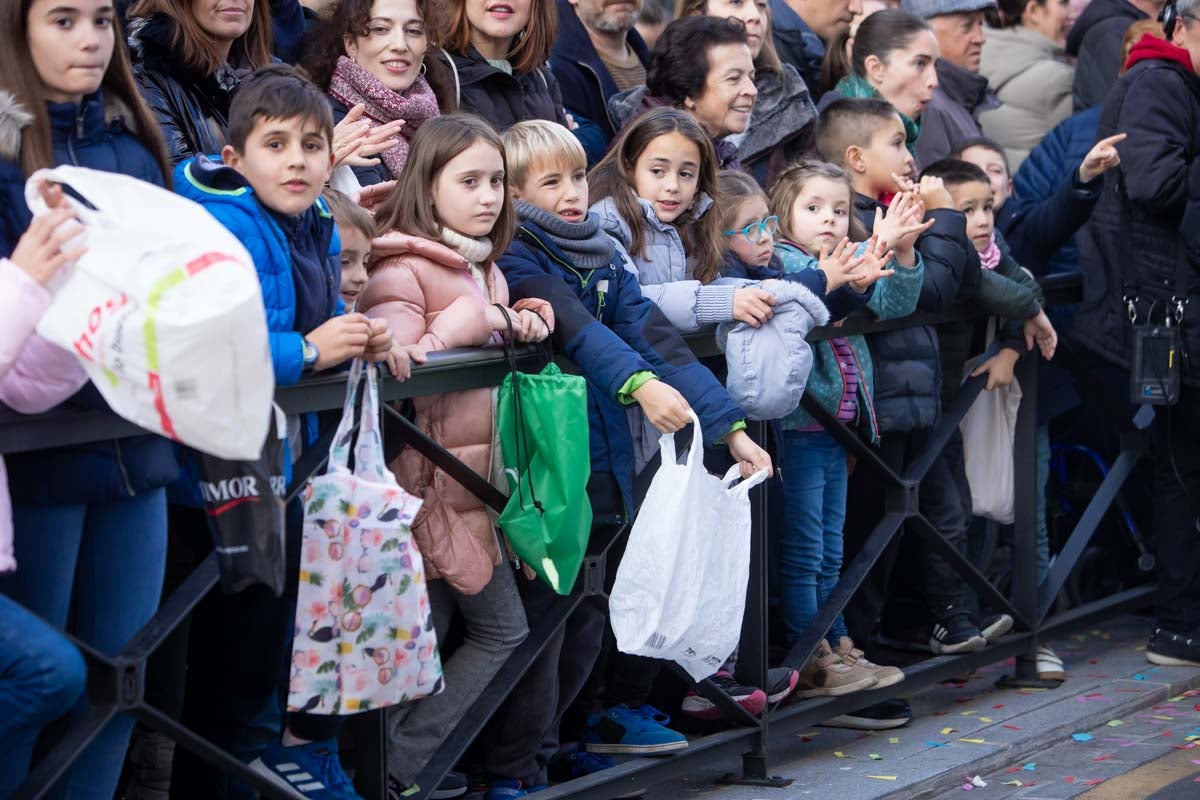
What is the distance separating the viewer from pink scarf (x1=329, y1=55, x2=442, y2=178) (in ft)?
15.0

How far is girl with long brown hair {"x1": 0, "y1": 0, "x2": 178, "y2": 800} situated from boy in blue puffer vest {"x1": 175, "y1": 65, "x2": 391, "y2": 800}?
17 cm

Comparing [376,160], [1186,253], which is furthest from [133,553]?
[1186,253]

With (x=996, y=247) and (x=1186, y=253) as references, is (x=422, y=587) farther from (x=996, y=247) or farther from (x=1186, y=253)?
(x=1186, y=253)

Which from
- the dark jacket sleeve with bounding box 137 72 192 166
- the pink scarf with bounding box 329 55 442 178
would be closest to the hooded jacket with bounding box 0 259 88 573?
the dark jacket sleeve with bounding box 137 72 192 166

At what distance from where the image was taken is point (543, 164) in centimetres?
434

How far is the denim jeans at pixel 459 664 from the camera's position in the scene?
4.11 metres

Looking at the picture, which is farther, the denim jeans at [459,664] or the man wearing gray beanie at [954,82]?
the man wearing gray beanie at [954,82]

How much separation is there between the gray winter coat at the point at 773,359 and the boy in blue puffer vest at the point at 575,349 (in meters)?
A: 0.14

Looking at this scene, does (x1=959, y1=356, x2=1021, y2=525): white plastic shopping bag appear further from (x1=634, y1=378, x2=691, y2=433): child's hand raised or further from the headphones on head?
(x1=634, y1=378, x2=691, y2=433): child's hand raised

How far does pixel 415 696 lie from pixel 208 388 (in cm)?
103

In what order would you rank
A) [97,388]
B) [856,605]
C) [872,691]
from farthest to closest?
[856,605] < [872,691] < [97,388]

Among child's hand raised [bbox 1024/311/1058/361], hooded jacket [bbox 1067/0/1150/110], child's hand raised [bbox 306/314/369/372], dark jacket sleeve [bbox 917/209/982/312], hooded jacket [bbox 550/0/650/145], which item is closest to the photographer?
child's hand raised [bbox 306/314/369/372]

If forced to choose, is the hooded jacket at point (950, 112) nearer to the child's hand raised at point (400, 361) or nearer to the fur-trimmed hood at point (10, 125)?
the child's hand raised at point (400, 361)

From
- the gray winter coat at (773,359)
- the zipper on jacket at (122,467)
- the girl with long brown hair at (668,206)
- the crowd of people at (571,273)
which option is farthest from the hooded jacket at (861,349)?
the zipper on jacket at (122,467)
